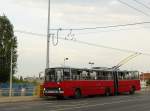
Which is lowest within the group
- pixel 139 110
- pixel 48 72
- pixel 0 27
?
pixel 139 110

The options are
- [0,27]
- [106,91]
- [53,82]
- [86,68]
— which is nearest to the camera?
[53,82]

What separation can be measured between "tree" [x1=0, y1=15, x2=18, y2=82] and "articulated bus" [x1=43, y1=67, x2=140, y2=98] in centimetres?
3047

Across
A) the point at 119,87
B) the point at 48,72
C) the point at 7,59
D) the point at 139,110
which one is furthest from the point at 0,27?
the point at 139,110

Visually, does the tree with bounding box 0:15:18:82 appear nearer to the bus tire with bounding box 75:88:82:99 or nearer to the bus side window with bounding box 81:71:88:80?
the bus side window with bounding box 81:71:88:80

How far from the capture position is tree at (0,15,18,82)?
7459 cm

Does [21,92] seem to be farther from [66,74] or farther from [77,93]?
[66,74]

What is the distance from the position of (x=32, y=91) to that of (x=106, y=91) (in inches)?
282

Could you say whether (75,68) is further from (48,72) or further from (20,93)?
(20,93)

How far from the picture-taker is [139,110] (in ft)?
80.0

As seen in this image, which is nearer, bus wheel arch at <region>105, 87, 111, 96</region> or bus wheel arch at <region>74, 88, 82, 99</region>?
bus wheel arch at <region>74, 88, 82, 99</region>

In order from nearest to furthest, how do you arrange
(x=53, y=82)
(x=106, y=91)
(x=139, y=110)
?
(x=139, y=110)
(x=53, y=82)
(x=106, y=91)

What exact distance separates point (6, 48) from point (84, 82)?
41.1 meters

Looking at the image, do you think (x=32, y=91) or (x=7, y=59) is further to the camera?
(x=7, y=59)

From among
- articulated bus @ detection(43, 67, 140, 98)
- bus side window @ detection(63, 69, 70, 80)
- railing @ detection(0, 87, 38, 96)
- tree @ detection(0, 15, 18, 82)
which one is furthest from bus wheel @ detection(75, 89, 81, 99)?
tree @ detection(0, 15, 18, 82)
